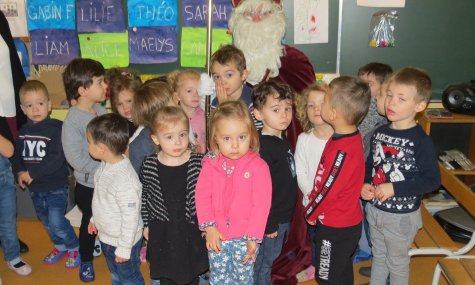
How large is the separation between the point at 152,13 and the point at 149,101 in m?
1.73

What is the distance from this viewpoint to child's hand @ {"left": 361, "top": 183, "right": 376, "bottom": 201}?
2434 millimetres

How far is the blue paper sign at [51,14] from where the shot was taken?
4105 mm

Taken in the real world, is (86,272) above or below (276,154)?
below

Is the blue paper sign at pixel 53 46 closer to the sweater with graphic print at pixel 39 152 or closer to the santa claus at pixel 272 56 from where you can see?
the sweater with graphic print at pixel 39 152

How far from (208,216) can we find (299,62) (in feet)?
5.04

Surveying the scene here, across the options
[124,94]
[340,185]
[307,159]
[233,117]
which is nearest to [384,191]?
[340,185]

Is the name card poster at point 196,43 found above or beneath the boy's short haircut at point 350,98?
above

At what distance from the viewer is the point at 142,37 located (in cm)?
411

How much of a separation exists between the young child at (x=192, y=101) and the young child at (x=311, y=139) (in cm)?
76

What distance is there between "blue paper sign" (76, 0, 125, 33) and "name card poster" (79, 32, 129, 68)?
0.06 metres

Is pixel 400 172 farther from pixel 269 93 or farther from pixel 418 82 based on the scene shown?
pixel 269 93

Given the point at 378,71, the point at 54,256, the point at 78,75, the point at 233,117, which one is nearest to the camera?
the point at 233,117

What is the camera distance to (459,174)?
3934 millimetres

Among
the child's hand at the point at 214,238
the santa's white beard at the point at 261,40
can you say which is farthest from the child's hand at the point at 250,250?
the santa's white beard at the point at 261,40
